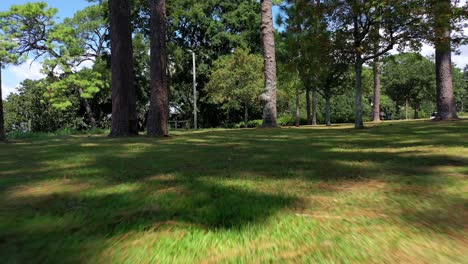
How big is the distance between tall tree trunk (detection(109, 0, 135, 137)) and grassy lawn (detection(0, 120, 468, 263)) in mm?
8363

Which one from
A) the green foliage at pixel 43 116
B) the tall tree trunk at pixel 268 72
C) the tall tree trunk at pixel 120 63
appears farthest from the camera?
the green foliage at pixel 43 116

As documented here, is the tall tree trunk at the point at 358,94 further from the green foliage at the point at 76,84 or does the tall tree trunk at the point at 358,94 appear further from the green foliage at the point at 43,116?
the green foliage at the point at 43,116

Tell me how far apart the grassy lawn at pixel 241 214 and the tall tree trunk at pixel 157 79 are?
8661mm

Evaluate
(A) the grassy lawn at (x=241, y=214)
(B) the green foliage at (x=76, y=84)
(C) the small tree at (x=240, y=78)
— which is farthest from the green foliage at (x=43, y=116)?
(A) the grassy lawn at (x=241, y=214)

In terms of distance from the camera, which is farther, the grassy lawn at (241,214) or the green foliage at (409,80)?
the green foliage at (409,80)

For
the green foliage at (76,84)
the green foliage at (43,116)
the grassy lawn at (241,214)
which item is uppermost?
the green foliage at (76,84)

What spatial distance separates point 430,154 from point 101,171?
4.61 m

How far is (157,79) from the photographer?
13570 mm

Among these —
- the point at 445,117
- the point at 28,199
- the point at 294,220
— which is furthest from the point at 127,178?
the point at 445,117

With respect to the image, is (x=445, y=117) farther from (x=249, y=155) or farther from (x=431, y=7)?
(x=249, y=155)

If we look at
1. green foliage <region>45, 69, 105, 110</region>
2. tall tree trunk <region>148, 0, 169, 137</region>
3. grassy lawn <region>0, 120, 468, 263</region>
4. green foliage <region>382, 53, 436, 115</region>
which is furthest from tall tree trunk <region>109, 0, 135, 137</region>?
green foliage <region>382, 53, 436, 115</region>

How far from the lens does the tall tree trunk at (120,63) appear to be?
42.4ft

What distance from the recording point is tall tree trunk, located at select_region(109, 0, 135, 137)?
12.9 metres

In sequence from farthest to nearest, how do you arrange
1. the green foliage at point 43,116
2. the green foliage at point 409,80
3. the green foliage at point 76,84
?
1. the green foliage at point 409,80
2. the green foliage at point 43,116
3. the green foliage at point 76,84
